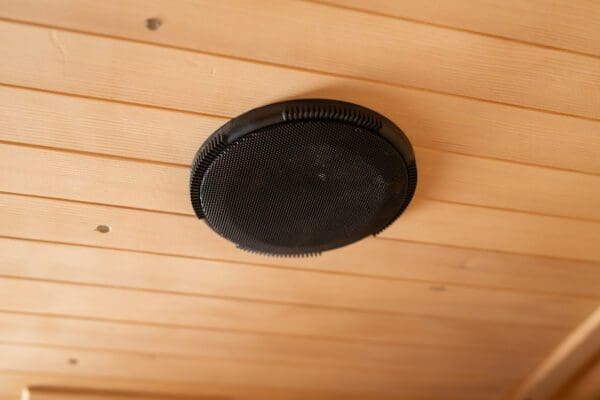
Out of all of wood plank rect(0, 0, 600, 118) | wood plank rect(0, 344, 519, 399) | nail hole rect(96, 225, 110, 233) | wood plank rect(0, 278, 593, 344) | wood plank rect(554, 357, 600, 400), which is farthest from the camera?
wood plank rect(554, 357, 600, 400)

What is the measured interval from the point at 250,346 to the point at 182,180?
1.89 feet

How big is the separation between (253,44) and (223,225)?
0.31 m

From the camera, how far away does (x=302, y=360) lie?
1.50 meters

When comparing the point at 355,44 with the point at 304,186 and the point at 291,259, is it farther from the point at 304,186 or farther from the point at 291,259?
the point at 291,259

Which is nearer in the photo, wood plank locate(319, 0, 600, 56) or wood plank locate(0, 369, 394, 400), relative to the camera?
wood plank locate(319, 0, 600, 56)

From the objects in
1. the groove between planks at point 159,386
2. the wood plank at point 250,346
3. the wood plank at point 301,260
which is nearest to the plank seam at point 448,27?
the wood plank at point 301,260

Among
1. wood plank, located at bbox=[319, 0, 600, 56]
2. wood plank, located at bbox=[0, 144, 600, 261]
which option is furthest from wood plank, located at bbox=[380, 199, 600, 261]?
wood plank, located at bbox=[319, 0, 600, 56]

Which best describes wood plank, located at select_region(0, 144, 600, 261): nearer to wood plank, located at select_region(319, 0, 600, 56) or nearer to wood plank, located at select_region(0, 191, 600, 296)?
wood plank, located at select_region(0, 191, 600, 296)

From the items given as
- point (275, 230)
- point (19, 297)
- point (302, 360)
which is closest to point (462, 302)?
point (302, 360)

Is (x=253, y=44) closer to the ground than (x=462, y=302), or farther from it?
farther from it

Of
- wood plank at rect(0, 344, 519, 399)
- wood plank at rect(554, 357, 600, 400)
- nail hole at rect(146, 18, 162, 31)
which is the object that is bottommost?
wood plank at rect(554, 357, 600, 400)

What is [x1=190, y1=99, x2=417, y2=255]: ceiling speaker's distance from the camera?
0.85 m

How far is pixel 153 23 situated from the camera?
0.79 metres

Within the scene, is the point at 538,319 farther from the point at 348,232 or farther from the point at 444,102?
the point at 444,102
